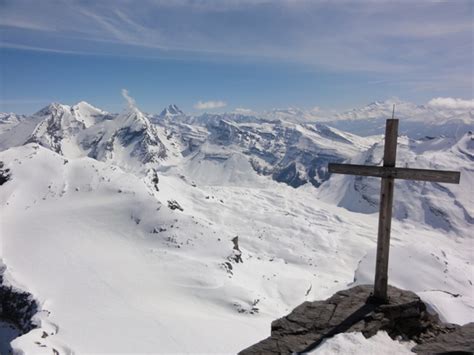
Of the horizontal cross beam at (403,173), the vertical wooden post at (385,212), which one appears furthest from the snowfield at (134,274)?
the horizontal cross beam at (403,173)

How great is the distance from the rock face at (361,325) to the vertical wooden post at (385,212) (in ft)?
2.07

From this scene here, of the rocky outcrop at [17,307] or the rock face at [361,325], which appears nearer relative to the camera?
the rock face at [361,325]

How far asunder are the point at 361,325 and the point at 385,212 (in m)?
3.70

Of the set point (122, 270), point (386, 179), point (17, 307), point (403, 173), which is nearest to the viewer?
point (403, 173)

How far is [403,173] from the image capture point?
11.7 meters

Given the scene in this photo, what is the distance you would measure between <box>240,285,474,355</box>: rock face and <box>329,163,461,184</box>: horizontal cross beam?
163 inches

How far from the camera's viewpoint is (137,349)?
1039 inches

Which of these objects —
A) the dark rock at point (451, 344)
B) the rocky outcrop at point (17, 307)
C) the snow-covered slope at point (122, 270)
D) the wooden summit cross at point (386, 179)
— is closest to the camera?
the dark rock at point (451, 344)

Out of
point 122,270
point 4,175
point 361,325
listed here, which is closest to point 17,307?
point 122,270

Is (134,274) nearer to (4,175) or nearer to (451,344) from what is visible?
(451,344)

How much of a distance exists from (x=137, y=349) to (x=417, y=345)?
2171 centimetres

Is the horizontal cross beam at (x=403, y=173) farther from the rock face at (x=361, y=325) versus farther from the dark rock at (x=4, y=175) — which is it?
the dark rock at (x=4, y=175)

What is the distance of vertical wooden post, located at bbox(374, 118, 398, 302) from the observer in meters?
11.8

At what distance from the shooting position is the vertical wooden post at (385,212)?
38.8 feet
